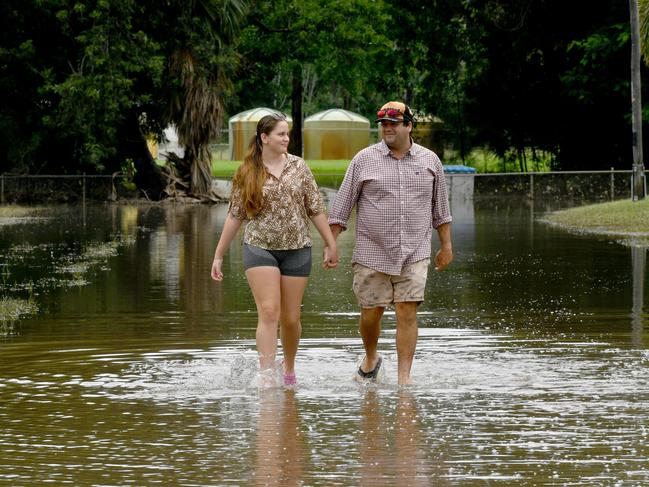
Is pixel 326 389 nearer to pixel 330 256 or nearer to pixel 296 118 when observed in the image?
pixel 330 256

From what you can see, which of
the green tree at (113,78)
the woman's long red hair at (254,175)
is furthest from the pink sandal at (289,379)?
the green tree at (113,78)

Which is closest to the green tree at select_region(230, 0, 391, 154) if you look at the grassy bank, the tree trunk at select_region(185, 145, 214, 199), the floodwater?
the tree trunk at select_region(185, 145, 214, 199)

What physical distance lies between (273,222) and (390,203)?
0.73 m

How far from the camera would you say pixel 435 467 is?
7238 mm

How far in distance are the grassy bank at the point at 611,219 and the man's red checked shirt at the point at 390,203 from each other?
14.6 m

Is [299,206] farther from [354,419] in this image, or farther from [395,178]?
[354,419]

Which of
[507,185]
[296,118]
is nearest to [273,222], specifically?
[507,185]

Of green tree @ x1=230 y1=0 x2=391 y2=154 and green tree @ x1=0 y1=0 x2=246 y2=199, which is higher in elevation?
green tree @ x1=230 y1=0 x2=391 y2=154

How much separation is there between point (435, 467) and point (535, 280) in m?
10.6

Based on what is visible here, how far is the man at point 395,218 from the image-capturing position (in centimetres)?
966

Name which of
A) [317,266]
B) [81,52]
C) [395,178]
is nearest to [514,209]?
[81,52]

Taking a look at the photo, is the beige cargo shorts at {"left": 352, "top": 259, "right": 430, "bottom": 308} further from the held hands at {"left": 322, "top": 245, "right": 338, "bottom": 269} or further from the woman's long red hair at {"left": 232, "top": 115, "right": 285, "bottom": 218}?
the woman's long red hair at {"left": 232, "top": 115, "right": 285, "bottom": 218}

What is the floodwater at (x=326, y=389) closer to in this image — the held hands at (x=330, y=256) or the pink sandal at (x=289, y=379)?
the pink sandal at (x=289, y=379)

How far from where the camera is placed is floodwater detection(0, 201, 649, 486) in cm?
731
